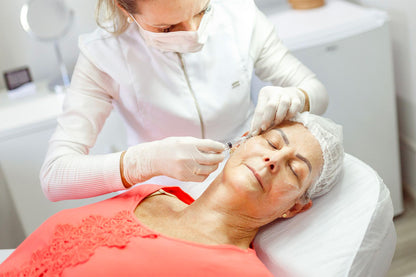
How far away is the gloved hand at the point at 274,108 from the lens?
4.89 feet

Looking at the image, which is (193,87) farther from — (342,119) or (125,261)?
(342,119)

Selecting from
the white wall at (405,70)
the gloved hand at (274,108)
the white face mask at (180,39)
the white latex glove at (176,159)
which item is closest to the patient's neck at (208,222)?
the white latex glove at (176,159)

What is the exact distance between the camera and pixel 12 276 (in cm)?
136

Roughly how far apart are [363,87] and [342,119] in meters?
0.18

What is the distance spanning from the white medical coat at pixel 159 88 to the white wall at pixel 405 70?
2.74ft

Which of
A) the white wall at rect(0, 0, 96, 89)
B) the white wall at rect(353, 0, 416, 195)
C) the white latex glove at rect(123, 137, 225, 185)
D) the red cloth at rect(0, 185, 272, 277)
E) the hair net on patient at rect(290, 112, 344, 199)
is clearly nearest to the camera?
the red cloth at rect(0, 185, 272, 277)

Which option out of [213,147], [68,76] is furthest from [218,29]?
[68,76]

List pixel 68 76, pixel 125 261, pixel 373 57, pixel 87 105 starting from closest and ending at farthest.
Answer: pixel 125 261 → pixel 87 105 → pixel 373 57 → pixel 68 76

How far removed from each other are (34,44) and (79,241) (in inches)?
60.8

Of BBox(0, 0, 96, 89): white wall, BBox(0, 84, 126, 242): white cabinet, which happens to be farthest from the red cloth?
BBox(0, 0, 96, 89): white wall

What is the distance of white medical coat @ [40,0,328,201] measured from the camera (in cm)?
156

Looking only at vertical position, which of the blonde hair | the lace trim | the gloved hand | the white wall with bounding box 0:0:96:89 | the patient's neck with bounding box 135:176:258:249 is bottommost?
the patient's neck with bounding box 135:176:258:249

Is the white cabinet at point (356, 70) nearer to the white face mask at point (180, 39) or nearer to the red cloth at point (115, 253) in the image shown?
the white face mask at point (180, 39)

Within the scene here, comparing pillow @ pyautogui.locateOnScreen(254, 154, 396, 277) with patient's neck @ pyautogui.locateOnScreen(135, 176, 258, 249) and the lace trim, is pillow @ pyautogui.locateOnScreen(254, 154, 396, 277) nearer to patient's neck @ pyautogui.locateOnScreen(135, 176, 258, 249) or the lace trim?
patient's neck @ pyautogui.locateOnScreen(135, 176, 258, 249)
